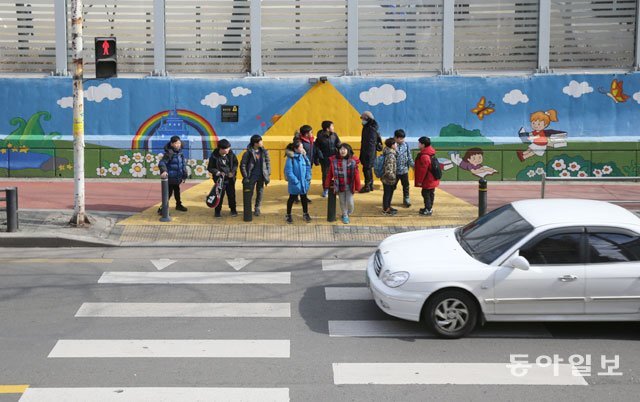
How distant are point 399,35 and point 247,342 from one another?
13731mm

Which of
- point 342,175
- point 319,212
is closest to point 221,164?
point 319,212

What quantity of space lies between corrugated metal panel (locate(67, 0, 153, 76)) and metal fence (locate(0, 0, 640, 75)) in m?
0.02

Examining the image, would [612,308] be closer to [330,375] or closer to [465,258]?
[465,258]

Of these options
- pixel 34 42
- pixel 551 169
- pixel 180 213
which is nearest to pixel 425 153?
pixel 180 213

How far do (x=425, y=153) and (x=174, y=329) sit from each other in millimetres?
7520

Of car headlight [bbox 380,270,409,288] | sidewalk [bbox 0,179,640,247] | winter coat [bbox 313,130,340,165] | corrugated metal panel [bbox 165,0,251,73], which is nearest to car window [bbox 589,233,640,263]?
car headlight [bbox 380,270,409,288]

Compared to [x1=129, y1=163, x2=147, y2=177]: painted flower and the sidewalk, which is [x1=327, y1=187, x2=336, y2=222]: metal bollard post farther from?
[x1=129, y1=163, x2=147, y2=177]: painted flower

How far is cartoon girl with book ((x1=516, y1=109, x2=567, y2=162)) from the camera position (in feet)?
66.3

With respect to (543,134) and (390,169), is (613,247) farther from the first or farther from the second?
(543,134)

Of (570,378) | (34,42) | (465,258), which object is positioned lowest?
(570,378)

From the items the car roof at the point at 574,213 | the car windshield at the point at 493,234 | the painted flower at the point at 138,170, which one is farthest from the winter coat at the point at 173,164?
the car roof at the point at 574,213

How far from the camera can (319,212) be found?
51.4 ft

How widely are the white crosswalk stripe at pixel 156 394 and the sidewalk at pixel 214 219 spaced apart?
6.40 metres

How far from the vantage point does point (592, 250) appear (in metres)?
8.55
